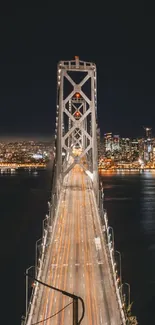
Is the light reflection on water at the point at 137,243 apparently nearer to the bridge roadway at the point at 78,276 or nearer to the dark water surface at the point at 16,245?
the bridge roadway at the point at 78,276

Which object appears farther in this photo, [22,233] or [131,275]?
[22,233]

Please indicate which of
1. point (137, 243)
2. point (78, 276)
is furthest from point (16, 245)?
point (78, 276)

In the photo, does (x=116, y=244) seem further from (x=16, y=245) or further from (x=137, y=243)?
(x=16, y=245)

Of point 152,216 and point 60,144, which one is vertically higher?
point 60,144

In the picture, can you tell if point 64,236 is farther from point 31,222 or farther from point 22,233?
point 31,222

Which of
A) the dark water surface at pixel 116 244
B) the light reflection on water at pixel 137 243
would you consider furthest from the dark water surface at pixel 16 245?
the light reflection on water at pixel 137 243

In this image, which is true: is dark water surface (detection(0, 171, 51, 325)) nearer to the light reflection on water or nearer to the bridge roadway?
the bridge roadway

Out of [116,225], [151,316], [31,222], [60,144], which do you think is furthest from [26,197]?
[151,316]
